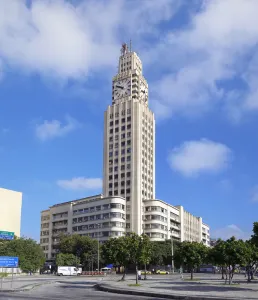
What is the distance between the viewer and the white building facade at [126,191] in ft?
451

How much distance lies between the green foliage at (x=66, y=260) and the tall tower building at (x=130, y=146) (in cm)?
3058

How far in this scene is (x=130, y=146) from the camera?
150 meters

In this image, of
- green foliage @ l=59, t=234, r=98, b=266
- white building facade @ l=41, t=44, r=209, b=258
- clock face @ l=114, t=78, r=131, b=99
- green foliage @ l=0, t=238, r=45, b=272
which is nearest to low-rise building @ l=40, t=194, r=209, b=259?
white building facade @ l=41, t=44, r=209, b=258

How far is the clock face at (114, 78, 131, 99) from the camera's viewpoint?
16150 cm

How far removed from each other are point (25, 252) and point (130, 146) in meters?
68.3

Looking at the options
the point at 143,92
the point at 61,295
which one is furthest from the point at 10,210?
the point at 61,295

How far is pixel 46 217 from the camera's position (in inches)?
6289


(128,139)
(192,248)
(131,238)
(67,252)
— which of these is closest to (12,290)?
(131,238)

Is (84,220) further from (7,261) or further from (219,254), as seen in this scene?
(7,261)

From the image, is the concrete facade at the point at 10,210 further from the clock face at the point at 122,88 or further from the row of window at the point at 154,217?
the clock face at the point at 122,88

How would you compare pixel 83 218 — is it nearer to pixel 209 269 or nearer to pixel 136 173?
pixel 136 173

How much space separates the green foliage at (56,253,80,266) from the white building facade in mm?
21367

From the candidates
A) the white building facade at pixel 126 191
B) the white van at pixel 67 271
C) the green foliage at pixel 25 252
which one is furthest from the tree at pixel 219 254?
the white building facade at pixel 126 191

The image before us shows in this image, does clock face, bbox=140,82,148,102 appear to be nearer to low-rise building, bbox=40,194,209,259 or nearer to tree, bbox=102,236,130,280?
low-rise building, bbox=40,194,209,259
